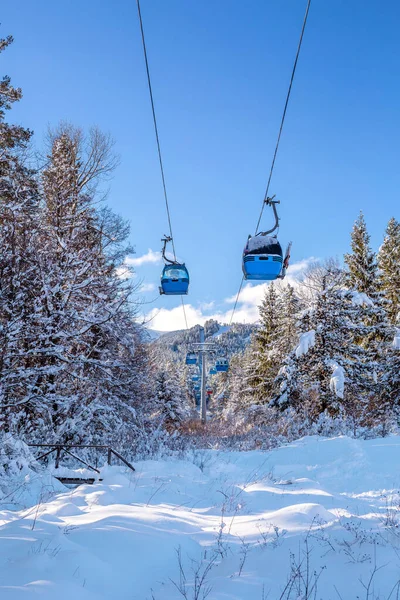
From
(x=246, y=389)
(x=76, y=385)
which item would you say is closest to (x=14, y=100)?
(x=76, y=385)

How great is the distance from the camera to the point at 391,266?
1114 inches

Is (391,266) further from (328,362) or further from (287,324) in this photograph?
(328,362)

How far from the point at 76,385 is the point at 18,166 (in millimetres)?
7391

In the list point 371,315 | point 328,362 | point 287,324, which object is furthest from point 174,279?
point 287,324

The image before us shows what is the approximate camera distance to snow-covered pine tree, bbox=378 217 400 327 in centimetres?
2720

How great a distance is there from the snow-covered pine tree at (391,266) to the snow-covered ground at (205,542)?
20966mm

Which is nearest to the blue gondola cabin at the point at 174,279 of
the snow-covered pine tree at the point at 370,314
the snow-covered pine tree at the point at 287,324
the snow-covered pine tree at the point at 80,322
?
the snow-covered pine tree at the point at 80,322

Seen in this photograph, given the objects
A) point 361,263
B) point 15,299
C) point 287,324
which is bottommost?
point 15,299

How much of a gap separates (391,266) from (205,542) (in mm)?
27627

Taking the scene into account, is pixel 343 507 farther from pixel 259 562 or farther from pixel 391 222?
pixel 391 222

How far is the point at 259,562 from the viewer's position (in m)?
4.17

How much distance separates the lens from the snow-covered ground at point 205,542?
349 centimetres

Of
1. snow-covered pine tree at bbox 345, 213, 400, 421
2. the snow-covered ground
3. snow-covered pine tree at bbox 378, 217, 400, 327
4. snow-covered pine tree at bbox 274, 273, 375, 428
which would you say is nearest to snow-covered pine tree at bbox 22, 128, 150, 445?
the snow-covered ground

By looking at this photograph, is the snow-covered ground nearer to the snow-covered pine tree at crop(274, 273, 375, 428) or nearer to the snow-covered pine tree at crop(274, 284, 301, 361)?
the snow-covered pine tree at crop(274, 273, 375, 428)
